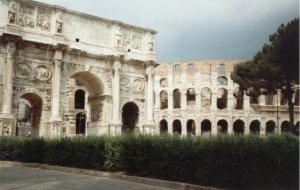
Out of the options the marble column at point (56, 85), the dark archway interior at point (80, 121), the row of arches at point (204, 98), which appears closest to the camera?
the marble column at point (56, 85)

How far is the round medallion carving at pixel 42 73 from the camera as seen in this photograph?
22.5m

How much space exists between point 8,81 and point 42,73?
7.75 feet

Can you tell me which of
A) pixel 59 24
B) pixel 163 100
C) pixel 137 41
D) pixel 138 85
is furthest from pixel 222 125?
pixel 59 24

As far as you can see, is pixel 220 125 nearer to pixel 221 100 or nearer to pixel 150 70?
pixel 221 100

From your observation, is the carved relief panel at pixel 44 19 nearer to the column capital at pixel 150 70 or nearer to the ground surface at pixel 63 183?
the column capital at pixel 150 70

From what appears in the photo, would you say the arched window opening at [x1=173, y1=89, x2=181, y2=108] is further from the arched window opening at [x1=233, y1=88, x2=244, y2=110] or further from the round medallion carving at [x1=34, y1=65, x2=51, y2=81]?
the round medallion carving at [x1=34, y1=65, x2=51, y2=81]

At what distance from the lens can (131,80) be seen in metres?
26.3

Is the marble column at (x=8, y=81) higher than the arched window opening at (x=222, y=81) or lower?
lower

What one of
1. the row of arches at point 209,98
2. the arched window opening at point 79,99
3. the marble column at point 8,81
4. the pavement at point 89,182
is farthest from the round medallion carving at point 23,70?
the row of arches at point 209,98

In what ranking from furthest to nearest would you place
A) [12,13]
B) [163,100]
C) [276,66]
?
[163,100], [276,66], [12,13]

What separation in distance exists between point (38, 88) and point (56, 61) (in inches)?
72.9

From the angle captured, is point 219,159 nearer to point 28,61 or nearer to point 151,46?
point 28,61

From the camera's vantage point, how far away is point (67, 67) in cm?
2353

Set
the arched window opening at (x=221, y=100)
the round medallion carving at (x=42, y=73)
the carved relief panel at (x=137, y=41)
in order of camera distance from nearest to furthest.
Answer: the round medallion carving at (x=42, y=73) → the carved relief panel at (x=137, y=41) → the arched window opening at (x=221, y=100)
